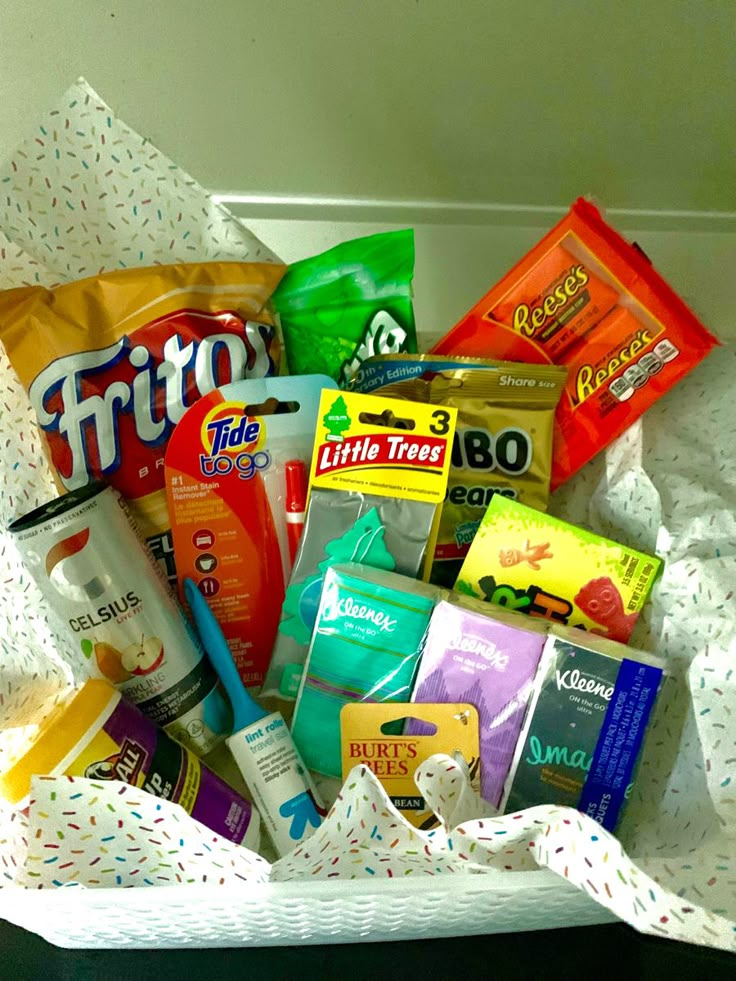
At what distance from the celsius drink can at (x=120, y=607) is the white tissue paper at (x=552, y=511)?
0.21ft

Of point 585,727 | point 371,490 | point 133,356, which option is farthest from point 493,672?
point 133,356

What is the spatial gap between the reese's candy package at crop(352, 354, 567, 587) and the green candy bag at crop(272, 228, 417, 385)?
0.13 ft

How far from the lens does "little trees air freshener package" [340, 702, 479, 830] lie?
65cm

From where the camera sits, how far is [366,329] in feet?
2.58

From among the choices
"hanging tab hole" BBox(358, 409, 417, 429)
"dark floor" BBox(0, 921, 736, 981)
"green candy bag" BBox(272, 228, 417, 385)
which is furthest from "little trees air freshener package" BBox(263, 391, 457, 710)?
"dark floor" BBox(0, 921, 736, 981)

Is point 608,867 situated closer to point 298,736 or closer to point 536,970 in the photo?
point 536,970

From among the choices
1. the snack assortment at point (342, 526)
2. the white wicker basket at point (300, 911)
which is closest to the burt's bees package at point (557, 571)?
the snack assortment at point (342, 526)

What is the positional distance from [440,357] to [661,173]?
1.16 feet

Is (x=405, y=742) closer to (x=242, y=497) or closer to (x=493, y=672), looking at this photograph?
(x=493, y=672)

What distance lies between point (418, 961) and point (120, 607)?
1.13ft

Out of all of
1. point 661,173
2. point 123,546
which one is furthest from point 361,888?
point 661,173

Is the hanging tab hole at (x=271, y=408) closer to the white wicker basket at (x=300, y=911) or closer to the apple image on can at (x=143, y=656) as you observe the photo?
the apple image on can at (x=143, y=656)

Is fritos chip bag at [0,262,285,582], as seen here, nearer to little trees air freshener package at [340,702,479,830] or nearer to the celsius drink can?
the celsius drink can

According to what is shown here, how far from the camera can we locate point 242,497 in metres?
0.75
